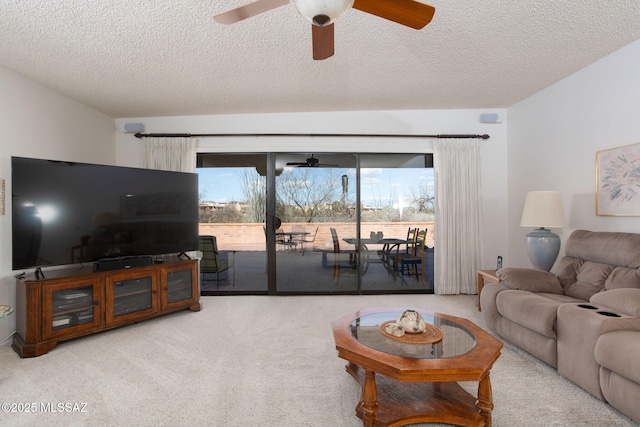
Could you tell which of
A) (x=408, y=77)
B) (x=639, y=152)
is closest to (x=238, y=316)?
(x=408, y=77)

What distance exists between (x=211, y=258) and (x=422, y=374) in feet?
11.8

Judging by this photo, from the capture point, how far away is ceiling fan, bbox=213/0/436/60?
1377 millimetres

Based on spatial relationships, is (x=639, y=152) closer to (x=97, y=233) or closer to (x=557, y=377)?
(x=557, y=377)

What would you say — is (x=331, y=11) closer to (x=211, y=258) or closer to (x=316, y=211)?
(x=316, y=211)

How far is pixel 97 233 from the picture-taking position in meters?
3.18

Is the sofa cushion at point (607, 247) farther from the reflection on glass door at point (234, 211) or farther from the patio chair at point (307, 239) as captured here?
the reflection on glass door at point (234, 211)

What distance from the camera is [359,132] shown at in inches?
175

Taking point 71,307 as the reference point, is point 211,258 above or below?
above

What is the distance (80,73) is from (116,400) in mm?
2972

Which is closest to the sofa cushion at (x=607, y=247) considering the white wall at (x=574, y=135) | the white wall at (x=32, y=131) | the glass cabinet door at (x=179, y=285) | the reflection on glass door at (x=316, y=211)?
the white wall at (x=574, y=135)

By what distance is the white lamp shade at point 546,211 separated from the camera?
10.3 ft

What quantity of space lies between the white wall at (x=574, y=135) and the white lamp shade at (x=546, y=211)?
0.32m

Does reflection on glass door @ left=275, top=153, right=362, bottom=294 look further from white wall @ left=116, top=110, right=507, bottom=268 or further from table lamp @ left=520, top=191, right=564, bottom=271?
table lamp @ left=520, top=191, right=564, bottom=271

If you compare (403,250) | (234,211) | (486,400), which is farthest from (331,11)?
(403,250)
